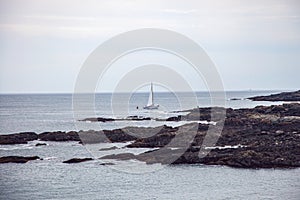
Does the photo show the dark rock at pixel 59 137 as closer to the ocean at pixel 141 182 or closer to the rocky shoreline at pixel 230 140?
the rocky shoreline at pixel 230 140

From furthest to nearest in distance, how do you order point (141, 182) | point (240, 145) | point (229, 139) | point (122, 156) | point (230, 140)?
point (229, 139) < point (230, 140) < point (240, 145) < point (122, 156) < point (141, 182)

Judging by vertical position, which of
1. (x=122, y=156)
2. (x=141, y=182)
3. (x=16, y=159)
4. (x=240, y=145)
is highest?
(x=240, y=145)

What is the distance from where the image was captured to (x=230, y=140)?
46031 mm

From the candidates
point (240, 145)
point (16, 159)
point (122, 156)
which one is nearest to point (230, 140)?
point (240, 145)

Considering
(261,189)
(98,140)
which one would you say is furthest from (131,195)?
(98,140)

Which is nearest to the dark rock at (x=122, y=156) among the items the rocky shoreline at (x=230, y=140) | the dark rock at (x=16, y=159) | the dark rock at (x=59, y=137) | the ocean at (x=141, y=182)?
the rocky shoreline at (x=230, y=140)

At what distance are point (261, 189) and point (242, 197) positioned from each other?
225 centimetres

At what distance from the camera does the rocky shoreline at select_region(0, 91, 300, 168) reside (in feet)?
124

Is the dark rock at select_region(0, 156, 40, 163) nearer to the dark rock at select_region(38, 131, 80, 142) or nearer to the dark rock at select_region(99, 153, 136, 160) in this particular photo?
the dark rock at select_region(99, 153, 136, 160)

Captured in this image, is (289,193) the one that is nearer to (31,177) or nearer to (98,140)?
(31,177)

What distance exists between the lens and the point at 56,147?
157ft

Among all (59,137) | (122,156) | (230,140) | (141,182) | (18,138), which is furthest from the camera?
(59,137)

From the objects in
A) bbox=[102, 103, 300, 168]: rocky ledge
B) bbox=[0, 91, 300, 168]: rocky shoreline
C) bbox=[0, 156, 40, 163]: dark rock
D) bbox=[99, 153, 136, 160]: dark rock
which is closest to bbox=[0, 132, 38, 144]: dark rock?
bbox=[0, 91, 300, 168]: rocky shoreline

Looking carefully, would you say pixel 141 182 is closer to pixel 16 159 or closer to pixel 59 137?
pixel 16 159
